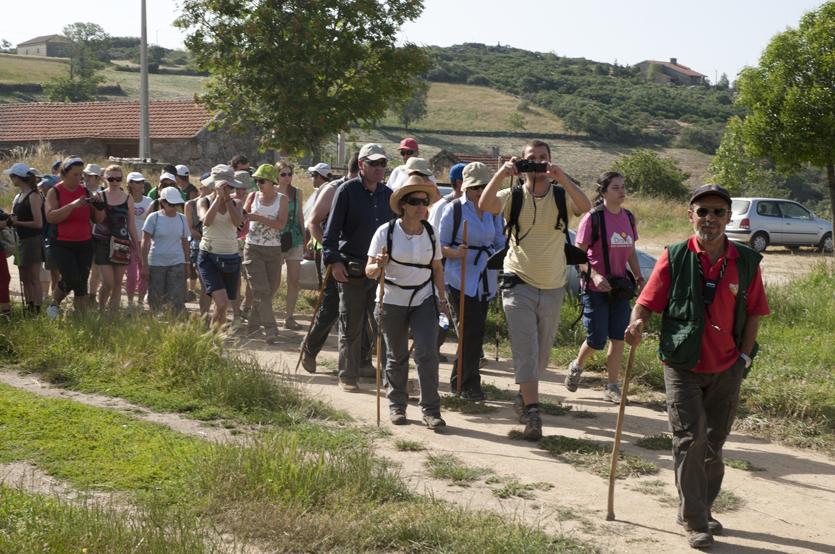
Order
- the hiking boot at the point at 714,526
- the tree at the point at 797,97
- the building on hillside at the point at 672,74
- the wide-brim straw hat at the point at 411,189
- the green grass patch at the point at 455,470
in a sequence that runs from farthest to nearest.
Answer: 1. the building on hillside at the point at 672,74
2. the tree at the point at 797,97
3. the wide-brim straw hat at the point at 411,189
4. the green grass patch at the point at 455,470
5. the hiking boot at the point at 714,526

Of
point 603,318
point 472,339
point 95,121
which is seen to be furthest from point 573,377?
point 95,121

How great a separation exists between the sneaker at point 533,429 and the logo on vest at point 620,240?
183cm

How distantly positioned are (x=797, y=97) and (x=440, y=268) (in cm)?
1205

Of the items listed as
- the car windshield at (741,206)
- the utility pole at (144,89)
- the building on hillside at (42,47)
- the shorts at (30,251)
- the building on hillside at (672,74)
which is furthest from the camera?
the building on hillside at (672,74)

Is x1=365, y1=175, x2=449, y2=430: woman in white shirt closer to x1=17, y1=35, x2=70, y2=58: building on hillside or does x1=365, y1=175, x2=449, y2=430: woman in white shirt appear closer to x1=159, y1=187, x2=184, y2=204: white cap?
x1=159, y1=187, x2=184, y2=204: white cap

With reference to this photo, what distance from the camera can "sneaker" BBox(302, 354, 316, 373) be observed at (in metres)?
7.56

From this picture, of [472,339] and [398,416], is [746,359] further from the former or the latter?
[472,339]

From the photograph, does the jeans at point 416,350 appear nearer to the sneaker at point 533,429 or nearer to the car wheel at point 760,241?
the sneaker at point 533,429

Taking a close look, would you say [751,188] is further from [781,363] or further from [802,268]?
[781,363]

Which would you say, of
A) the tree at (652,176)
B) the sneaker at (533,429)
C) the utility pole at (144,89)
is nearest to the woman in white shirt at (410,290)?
the sneaker at (533,429)

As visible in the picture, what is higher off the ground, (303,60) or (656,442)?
(303,60)

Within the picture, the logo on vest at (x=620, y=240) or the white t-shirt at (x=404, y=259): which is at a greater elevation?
the logo on vest at (x=620, y=240)

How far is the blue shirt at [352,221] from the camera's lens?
691 centimetres

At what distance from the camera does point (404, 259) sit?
603 centimetres
